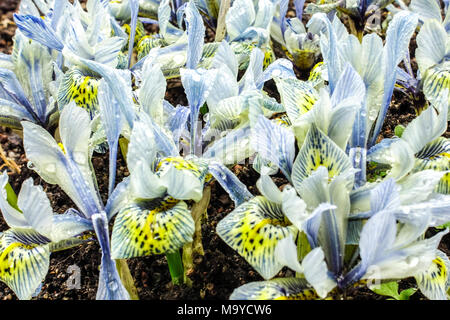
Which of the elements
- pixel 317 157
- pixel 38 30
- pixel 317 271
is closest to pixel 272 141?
pixel 317 157

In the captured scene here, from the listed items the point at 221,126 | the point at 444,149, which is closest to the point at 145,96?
the point at 221,126

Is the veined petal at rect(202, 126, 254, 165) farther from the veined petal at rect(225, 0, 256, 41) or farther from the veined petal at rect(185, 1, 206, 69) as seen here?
the veined petal at rect(225, 0, 256, 41)

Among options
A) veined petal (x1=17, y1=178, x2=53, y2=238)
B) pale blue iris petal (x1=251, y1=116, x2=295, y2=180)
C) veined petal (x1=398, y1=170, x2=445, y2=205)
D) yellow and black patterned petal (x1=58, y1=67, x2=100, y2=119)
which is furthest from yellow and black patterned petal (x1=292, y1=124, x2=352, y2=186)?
yellow and black patterned petal (x1=58, y1=67, x2=100, y2=119)

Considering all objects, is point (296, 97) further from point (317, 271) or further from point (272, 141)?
point (317, 271)

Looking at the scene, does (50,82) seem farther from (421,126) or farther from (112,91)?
(421,126)

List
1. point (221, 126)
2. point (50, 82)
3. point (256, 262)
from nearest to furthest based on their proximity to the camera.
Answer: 1. point (256, 262)
2. point (221, 126)
3. point (50, 82)
